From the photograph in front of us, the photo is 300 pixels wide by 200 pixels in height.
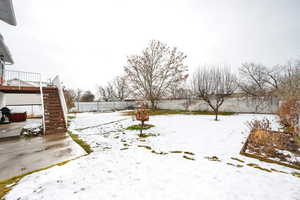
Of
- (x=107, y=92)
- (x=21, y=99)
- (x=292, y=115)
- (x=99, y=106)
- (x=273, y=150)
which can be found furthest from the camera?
(x=107, y=92)

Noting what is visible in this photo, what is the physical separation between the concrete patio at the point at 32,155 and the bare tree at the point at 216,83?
976cm

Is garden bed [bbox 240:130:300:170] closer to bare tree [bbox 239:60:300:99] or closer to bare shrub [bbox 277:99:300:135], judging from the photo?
bare shrub [bbox 277:99:300:135]

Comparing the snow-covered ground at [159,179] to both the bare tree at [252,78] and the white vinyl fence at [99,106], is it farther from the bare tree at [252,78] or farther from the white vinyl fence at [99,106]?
the white vinyl fence at [99,106]

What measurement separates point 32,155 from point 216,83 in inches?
450

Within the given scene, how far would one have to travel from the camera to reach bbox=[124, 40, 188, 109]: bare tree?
13922mm

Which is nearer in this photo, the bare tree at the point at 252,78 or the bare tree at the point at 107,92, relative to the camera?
the bare tree at the point at 252,78

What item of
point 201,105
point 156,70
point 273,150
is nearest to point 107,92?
point 156,70

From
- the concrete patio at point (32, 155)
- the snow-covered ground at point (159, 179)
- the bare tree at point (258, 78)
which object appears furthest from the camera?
the bare tree at point (258, 78)

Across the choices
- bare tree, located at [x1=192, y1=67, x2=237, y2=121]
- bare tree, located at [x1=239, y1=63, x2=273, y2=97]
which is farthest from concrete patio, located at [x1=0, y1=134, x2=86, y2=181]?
bare tree, located at [x1=239, y1=63, x2=273, y2=97]

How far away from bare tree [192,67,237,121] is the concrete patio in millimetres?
9761

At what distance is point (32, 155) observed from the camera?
10.4 ft

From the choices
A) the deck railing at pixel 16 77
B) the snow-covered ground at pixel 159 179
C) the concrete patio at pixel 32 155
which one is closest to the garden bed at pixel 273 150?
the snow-covered ground at pixel 159 179

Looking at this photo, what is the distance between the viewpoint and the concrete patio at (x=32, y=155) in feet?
8.20

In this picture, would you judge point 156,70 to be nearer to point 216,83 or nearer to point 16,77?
point 216,83
